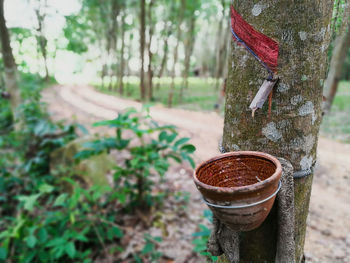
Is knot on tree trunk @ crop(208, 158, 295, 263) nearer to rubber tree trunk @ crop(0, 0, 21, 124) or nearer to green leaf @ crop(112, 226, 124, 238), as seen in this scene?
green leaf @ crop(112, 226, 124, 238)

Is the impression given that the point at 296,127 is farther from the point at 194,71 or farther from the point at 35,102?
the point at 194,71

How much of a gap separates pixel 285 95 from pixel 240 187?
1.44 feet

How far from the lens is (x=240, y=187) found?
2.62 feet

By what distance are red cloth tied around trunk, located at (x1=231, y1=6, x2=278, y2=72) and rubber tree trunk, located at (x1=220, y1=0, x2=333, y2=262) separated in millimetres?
19

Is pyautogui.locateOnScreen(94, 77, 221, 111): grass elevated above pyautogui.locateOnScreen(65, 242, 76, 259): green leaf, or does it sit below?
above

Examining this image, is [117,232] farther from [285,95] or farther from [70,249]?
[285,95]

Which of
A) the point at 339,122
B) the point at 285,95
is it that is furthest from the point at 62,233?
the point at 339,122

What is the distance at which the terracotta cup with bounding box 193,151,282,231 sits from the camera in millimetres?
812

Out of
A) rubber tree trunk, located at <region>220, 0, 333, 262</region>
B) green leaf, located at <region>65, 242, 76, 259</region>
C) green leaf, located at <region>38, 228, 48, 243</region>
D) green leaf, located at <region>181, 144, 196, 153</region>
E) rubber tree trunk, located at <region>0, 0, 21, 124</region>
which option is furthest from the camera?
rubber tree trunk, located at <region>0, 0, 21, 124</region>

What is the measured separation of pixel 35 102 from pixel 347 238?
5.27m

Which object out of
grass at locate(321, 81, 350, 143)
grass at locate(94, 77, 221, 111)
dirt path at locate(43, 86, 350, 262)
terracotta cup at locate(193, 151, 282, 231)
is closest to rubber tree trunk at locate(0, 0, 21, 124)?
dirt path at locate(43, 86, 350, 262)

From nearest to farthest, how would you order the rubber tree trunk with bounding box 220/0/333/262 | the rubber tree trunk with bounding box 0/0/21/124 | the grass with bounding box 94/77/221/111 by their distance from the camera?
the rubber tree trunk with bounding box 220/0/333/262, the rubber tree trunk with bounding box 0/0/21/124, the grass with bounding box 94/77/221/111

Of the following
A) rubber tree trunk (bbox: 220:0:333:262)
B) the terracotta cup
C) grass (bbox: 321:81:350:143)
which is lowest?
grass (bbox: 321:81:350:143)

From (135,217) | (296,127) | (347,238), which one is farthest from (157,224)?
(296,127)
